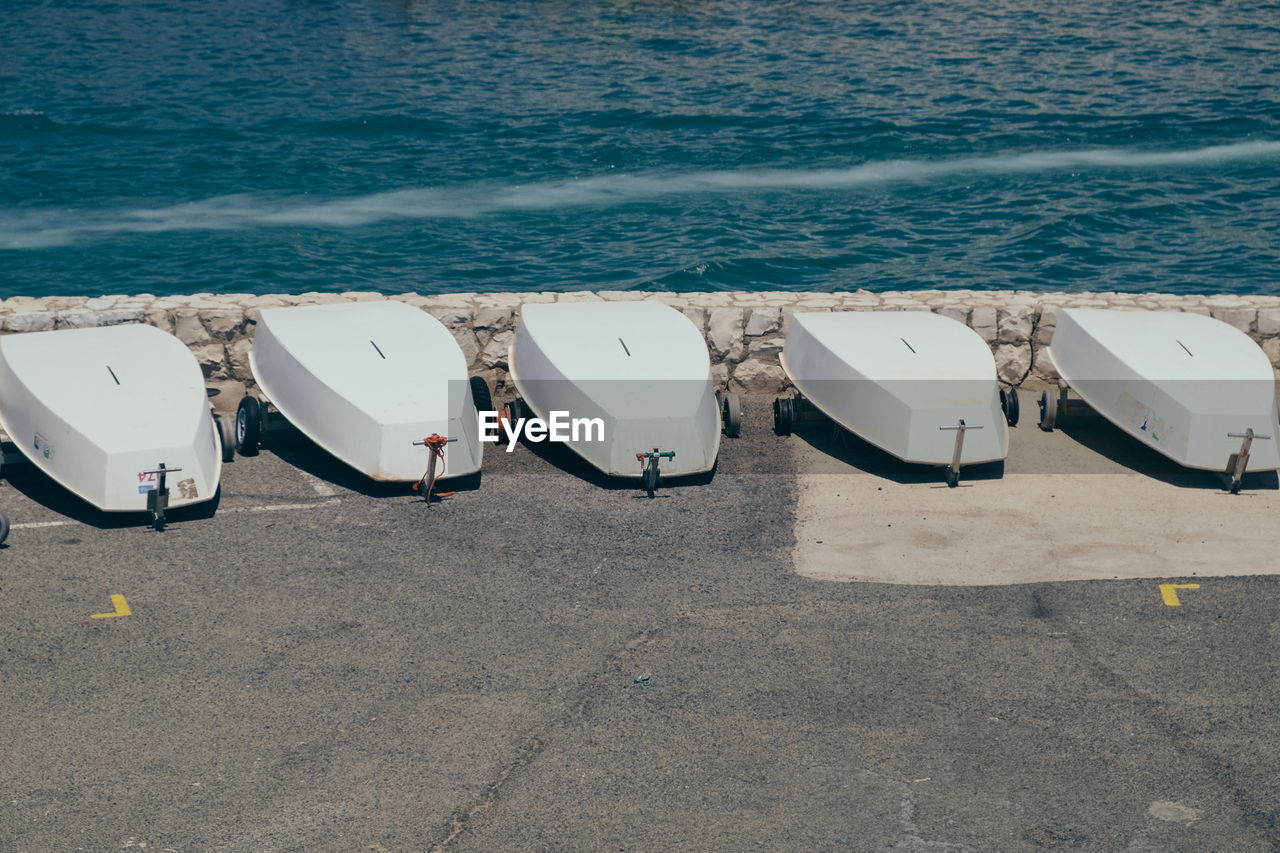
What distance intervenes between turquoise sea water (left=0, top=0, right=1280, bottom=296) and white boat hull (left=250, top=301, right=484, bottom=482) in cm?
1059

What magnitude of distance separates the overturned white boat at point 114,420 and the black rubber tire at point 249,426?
0.25 metres

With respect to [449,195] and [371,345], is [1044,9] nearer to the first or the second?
[449,195]

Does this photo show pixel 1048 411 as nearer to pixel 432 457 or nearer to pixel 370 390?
pixel 432 457

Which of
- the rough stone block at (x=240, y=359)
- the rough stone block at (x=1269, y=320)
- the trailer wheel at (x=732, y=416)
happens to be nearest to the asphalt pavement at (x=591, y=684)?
the trailer wheel at (x=732, y=416)

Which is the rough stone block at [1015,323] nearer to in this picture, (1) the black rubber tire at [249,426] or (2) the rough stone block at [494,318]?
(2) the rough stone block at [494,318]

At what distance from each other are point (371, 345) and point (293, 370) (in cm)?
74

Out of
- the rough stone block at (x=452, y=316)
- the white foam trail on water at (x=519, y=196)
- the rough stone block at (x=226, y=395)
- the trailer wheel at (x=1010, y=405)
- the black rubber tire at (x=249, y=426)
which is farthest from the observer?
the white foam trail on water at (x=519, y=196)

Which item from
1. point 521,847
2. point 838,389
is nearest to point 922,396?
point 838,389

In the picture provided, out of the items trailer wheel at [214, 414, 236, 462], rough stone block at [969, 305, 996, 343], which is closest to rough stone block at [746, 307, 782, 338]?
rough stone block at [969, 305, 996, 343]

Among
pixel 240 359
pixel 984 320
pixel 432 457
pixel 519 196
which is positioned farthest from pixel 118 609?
pixel 519 196

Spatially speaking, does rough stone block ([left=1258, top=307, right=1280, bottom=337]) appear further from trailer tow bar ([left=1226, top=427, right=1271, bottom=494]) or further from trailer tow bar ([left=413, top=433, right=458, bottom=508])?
trailer tow bar ([left=413, top=433, right=458, bottom=508])

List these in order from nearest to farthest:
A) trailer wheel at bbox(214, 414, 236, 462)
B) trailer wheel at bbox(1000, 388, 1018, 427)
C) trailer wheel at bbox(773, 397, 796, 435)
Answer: trailer wheel at bbox(214, 414, 236, 462)
trailer wheel at bbox(773, 397, 796, 435)
trailer wheel at bbox(1000, 388, 1018, 427)

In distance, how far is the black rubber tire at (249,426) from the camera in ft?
38.3

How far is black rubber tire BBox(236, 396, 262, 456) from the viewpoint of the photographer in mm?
11672
